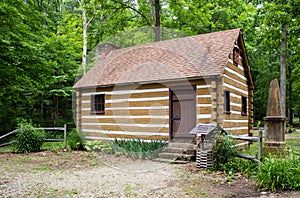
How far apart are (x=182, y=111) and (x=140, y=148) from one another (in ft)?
7.54

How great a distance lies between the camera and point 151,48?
1436 centimetres

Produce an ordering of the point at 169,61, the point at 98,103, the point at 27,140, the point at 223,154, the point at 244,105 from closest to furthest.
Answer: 1. the point at 223,154
2. the point at 27,140
3. the point at 169,61
4. the point at 244,105
5. the point at 98,103

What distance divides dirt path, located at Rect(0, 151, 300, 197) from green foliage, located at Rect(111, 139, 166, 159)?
0.42 m

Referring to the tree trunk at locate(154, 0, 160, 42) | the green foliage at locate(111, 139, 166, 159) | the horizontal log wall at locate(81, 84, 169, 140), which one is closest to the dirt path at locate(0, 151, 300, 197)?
the green foliage at locate(111, 139, 166, 159)

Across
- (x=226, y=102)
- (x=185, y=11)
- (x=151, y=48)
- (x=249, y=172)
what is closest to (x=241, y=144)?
(x=226, y=102)

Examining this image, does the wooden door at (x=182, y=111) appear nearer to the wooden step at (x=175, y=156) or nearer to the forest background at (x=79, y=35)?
the wooden step at (x=175, y=156)

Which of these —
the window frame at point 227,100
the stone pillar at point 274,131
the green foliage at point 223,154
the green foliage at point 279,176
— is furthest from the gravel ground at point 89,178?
the window frame at point 227,100

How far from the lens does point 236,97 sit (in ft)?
39.1

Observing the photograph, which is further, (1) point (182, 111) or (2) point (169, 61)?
(2) point (169, 61)

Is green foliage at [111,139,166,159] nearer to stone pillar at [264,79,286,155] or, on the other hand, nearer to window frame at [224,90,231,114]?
window frame at [224,90,231,114]

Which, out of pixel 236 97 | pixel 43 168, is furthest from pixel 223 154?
pixel 43 168

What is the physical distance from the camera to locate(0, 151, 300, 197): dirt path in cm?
609

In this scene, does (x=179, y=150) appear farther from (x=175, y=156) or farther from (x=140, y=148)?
(x=140, y=148)

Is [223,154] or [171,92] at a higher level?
[171,92]
